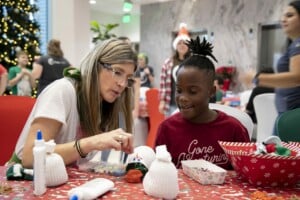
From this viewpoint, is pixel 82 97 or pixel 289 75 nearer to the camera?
pixel 82 97

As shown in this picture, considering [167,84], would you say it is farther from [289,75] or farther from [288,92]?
[289,75]

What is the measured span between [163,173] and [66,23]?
536cm

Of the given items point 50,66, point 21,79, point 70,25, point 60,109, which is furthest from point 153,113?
point 60,109

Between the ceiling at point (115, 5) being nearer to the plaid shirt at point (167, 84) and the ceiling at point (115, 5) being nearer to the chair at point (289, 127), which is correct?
the plaid shirt at point (167, 84)

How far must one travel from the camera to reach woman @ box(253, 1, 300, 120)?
7.03 ft

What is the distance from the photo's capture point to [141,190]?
996 mm

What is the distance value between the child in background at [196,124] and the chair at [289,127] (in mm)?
205

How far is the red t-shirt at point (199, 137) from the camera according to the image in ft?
4.75

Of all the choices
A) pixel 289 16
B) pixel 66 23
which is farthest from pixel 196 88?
pixel 66 23

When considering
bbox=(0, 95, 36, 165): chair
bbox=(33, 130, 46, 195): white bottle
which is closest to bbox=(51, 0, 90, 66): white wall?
bbox=(0, 95, 36, 165): chair

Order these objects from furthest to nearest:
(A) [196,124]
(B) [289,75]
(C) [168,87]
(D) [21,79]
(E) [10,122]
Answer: (D) [21,79] → (C) [168,87] → (B) [289,75] → (E) [10,122] → (A) [196,124]

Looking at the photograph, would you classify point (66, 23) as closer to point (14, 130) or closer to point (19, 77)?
point (19, 77)

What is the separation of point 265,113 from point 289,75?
3.24 ft

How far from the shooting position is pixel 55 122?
126cm
